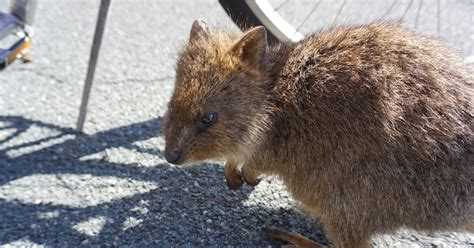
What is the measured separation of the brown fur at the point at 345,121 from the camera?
219cm

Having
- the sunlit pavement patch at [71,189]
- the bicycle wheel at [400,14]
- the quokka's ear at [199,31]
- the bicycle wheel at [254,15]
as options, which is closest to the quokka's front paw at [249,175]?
the sunlit pavement patch at [71,189]

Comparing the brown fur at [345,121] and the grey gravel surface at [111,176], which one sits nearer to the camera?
the brown fur at [345,121]

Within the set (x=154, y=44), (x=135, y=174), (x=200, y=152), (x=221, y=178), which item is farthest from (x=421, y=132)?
(x=154, y=44)

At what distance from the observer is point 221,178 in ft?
10.4

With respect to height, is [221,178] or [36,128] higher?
[221,178]

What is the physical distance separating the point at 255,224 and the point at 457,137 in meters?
1.17

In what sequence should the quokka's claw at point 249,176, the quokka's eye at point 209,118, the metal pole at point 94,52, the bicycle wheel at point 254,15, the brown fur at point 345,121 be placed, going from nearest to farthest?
1. the brown fur at point 345,121
2. the quokka's eye at point 209,118
3. the quokka's claw at point 249,176
4. the metal pole at point 94,52
5. the bicycle wheel at point 254,15

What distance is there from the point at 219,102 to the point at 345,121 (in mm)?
592

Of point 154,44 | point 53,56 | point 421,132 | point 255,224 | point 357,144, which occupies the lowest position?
point 53,56

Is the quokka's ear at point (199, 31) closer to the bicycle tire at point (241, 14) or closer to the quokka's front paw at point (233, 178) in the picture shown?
the bicycle tire at point (241, 14)

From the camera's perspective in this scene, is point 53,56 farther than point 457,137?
Yes

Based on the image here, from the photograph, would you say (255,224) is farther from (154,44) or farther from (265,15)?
(154,44)

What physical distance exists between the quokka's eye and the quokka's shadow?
66 cm

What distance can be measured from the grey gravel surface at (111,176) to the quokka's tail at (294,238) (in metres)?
0.05
